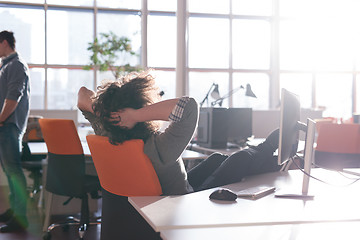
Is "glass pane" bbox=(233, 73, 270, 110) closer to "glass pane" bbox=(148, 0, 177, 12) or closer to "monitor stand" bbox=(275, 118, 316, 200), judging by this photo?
"glass pane" bbox=(148, 0, 177, 12)

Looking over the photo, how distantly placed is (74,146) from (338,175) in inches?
68.1

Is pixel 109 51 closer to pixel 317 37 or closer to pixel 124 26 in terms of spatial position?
pixel 124 26

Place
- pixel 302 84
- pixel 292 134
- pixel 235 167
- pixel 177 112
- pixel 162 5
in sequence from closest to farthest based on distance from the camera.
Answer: pixel 177 112 < pixel 292 134 < pixel 235 167 < pixel 162 5 < pixel 302 84

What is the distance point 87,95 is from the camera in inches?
82.6

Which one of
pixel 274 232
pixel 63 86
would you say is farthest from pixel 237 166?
pixel 63 86

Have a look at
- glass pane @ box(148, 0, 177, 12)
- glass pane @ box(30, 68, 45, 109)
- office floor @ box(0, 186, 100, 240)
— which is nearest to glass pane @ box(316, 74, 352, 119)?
glass pane @ box(148, 0, 177, 12)

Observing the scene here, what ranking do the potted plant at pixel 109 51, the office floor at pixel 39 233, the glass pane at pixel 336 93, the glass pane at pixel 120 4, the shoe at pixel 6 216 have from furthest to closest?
the glass pane at pixel 336 93 → the glass pane at pixel 120 4 → the potted plant at pixel 109 51 → the shoe at pixel 6 216 → the office floor at pixel 39 233

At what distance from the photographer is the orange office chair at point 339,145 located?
14.8ft

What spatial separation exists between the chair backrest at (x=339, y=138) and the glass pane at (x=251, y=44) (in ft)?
13.1

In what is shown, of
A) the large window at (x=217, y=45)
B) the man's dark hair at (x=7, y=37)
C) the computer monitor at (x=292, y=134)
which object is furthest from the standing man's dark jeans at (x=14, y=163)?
the large window at (x=217, y=45)

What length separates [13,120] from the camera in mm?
3311

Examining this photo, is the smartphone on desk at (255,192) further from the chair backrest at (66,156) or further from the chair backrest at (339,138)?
the chair backrest at (339,138)

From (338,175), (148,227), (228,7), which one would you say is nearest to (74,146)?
(148,227)

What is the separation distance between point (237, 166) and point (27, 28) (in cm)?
657
